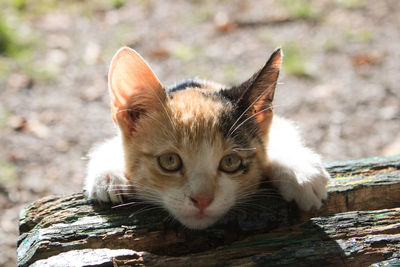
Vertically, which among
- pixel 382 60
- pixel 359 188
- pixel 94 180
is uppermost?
pixel 382 60

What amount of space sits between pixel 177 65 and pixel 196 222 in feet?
12.8

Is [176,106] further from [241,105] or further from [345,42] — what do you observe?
[345,42]

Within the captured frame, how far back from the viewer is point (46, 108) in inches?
201

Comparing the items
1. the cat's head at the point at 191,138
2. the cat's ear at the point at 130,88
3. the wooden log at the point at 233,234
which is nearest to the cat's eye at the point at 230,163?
the cat's head at the point at 191,138

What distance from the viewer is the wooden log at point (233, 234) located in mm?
1975

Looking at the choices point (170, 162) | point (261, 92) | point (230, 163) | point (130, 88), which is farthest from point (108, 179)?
point (261, 92)

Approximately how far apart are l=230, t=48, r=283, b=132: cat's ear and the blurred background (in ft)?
7.16

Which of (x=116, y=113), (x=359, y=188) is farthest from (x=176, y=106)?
(x=359, y=188)

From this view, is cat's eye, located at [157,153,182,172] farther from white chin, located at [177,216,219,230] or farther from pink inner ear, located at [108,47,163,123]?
pink inner ear, located at [108,47,163,123]

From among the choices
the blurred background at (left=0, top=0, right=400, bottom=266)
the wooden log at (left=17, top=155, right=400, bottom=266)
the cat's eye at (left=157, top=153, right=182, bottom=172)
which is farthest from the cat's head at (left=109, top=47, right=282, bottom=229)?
the blurred background at (left=0, top=0, right=400, bottom=266)

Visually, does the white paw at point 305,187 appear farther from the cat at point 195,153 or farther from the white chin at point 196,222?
the white chin at point 196,222

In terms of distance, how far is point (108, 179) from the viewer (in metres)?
2.43

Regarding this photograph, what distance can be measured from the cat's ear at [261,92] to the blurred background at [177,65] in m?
2.18

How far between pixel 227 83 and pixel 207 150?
3286 mm
